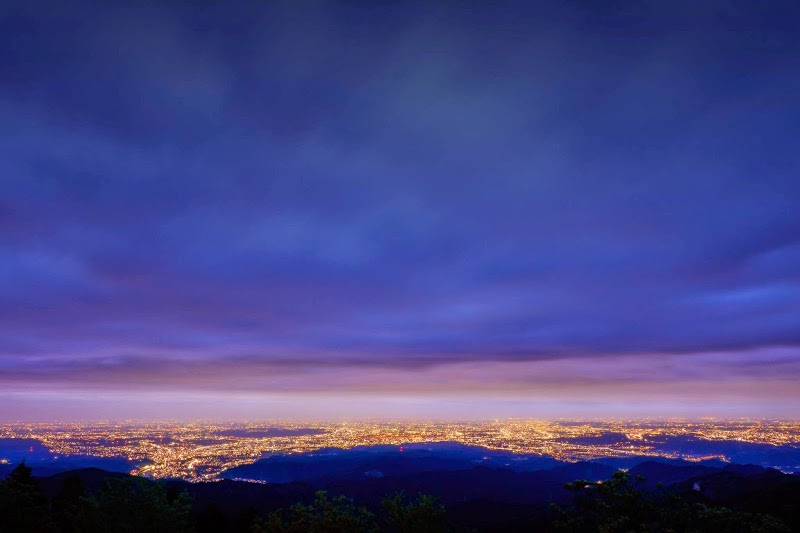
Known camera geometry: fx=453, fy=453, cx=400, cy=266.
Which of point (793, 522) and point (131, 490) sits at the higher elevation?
point (131, 490)

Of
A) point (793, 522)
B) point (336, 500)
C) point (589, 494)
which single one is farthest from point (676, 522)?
point (793, 522)

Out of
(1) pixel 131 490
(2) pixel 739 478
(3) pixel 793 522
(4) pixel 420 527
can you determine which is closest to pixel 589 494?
(4) pixel 420 527

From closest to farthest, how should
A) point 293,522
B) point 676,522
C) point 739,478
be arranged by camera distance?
point 676,522 → point 293,522 → point 739,478

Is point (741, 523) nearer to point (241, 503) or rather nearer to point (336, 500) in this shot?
point (336, 500)

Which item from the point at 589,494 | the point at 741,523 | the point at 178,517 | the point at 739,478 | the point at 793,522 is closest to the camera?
the point at 741,523

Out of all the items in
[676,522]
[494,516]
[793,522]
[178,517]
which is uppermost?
[676,522]

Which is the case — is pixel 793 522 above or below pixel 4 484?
below

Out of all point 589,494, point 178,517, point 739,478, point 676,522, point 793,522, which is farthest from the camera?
point 739,478

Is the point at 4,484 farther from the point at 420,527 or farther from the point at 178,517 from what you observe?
the point at 420,527

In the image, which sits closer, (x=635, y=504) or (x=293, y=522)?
(x=635, y=504)
